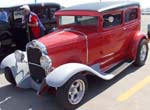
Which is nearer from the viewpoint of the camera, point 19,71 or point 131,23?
point 19,71

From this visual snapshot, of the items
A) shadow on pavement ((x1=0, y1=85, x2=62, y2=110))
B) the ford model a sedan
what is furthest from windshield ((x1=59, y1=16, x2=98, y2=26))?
shadow on pavement ((x1=0, y1=85, x2=62, y2=110))

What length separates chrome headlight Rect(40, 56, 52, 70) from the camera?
455 centimetres

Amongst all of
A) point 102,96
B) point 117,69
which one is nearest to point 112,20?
point 117,69

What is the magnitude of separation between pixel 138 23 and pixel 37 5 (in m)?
3.14

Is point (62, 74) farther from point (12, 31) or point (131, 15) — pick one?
point (12, 31)

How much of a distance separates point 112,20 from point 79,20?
0.73 m

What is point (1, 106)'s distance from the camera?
4.79 metres

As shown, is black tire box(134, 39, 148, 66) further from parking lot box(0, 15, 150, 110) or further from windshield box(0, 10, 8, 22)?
windshield box(0, 10, 8, 22)

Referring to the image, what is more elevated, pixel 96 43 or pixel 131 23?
pixel 131 23

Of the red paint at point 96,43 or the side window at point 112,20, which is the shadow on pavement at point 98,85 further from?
the side window at point 112,20

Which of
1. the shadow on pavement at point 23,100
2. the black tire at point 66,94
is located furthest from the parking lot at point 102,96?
the black tire at point 66,94

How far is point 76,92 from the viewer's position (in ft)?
15.1

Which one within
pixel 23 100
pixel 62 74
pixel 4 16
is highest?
pixel 4 16

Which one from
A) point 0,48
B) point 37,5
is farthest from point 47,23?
point 0,48
